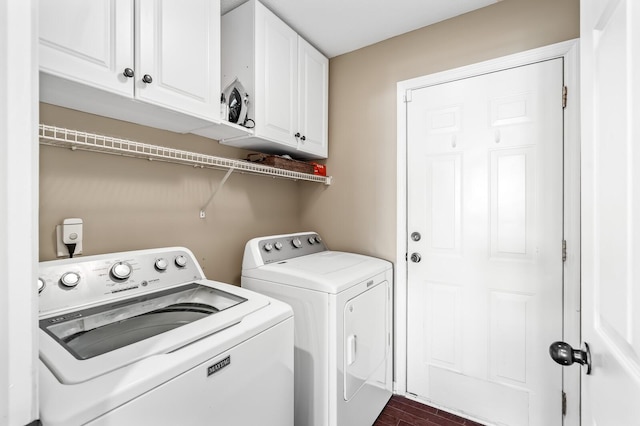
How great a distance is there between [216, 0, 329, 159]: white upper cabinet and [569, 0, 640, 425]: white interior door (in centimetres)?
140

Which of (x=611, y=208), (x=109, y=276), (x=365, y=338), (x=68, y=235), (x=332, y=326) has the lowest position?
(x=365, y=338)

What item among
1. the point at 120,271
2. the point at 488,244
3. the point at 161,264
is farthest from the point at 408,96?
the point at 120,271

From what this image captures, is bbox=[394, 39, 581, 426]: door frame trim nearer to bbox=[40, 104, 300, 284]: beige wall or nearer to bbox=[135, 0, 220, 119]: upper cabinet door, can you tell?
bbox=[135, 0, 220, 119]: upper cabinet door

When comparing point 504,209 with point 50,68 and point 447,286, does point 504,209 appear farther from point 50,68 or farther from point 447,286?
point 50,68

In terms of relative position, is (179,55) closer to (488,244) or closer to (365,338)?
(365,338)

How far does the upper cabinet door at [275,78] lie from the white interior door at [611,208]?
1392mm

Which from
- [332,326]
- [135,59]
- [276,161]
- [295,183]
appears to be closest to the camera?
[135,59]

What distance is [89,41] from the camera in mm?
1038

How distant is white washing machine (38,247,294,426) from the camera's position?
27.9 inches

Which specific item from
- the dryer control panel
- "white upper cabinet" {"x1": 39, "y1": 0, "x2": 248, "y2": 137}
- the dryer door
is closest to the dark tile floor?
the dryer door

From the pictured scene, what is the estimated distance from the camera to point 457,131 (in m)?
1.89

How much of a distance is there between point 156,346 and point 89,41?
1040 millimetres

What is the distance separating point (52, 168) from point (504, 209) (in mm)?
2240

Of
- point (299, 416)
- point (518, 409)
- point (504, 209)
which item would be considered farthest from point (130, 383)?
point (518, 409)
